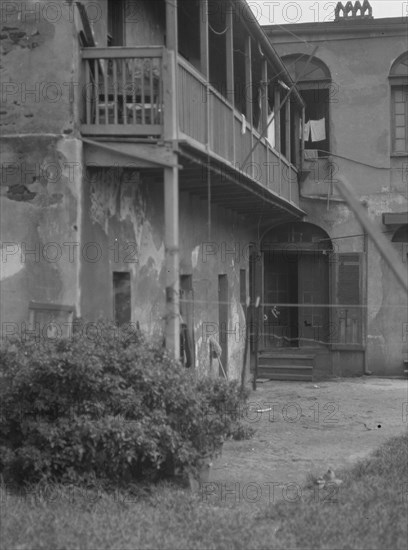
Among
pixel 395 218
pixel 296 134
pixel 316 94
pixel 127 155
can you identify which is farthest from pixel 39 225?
pixel 316 94

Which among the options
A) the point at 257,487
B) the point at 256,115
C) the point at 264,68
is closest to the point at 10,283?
the point at 257,487

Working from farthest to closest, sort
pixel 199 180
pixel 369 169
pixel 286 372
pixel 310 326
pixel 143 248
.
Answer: pixel 310 326, pixel 369 169, pixel 286 372, pixel 199 180, pixel 143 248

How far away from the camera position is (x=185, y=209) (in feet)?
40.7

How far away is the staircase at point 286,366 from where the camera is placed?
1773cm

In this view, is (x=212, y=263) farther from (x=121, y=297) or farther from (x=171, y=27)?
(x=171, y=27)

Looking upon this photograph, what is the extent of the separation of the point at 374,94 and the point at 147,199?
9.55 metres

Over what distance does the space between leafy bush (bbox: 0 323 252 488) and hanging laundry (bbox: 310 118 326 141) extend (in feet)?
39.8

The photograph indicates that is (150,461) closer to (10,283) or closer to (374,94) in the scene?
(10,283)

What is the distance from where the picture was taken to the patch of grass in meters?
5.92

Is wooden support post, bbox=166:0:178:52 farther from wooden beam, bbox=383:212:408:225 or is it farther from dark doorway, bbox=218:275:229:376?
wooden beam, bbox=383:212:408:225

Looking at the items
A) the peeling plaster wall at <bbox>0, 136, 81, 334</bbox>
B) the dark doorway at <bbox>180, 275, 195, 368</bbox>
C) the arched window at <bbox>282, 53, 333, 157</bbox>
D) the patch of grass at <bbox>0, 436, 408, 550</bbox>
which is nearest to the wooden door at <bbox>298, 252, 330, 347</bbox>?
the arched window at <bbox>282, 53, 333, 157</bbox>

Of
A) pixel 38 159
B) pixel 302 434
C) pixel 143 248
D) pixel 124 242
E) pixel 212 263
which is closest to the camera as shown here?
pixel 38 159

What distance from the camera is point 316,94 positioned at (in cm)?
1892

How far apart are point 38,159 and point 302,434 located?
5.22 meters
